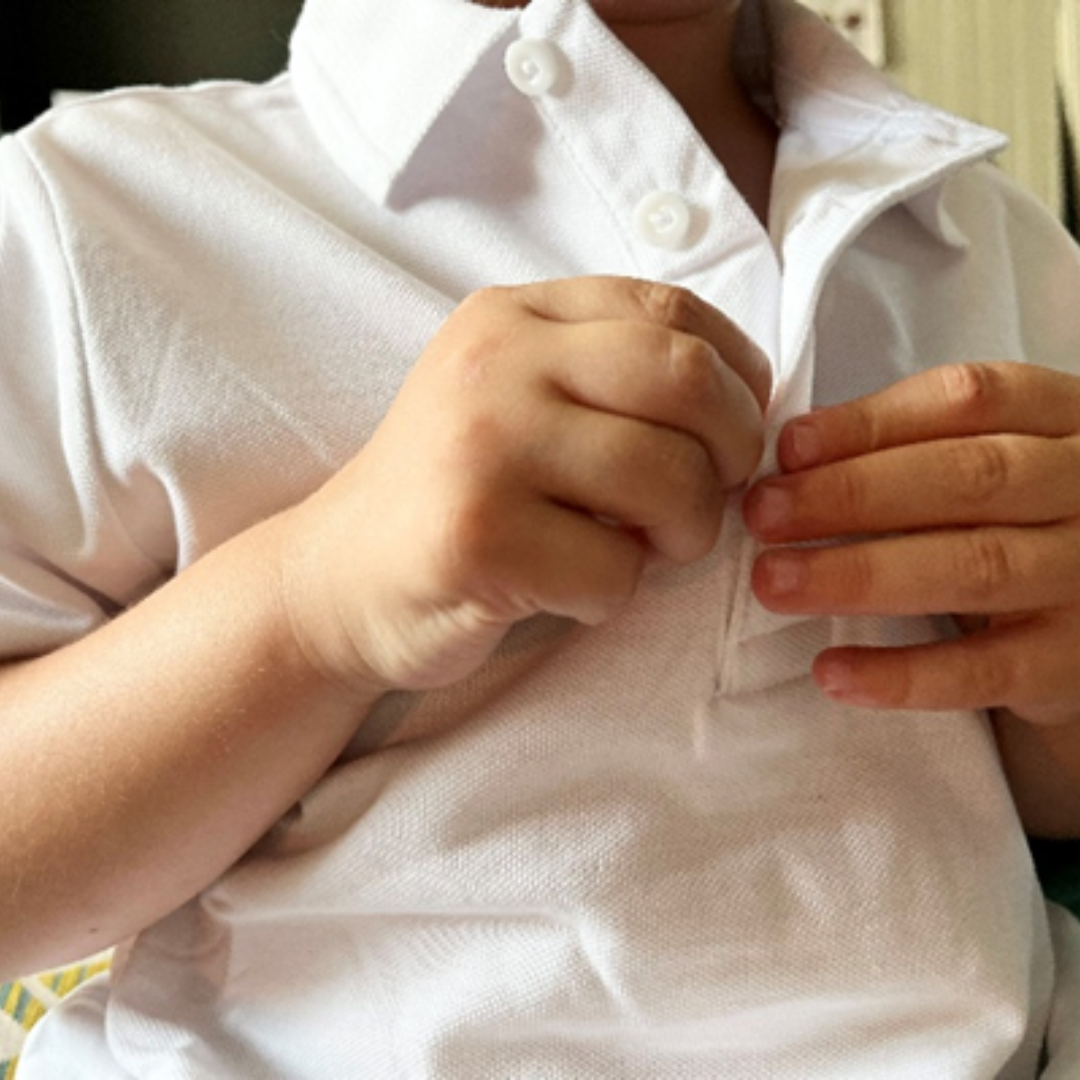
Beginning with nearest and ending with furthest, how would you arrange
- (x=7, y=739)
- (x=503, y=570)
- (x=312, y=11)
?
(x=503, y=570) → (x=7, y=739) → (x=312, y=11)

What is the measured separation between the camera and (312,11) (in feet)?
1.86

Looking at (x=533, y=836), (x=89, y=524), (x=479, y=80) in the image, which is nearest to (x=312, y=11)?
(x=479, y=80)

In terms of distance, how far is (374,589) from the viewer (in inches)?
15.7

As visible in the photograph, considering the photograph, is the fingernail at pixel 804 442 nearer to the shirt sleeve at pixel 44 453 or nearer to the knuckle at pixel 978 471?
the knuckle at pixel 978 471

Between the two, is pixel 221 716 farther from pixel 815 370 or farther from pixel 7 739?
pixel 815 370

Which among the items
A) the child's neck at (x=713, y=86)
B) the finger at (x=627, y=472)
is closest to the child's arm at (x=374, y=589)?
the finger at (x=627, y=472)

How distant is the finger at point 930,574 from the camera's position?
41 cm

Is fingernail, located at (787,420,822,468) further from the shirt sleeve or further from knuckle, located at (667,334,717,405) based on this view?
the shirt sleeve

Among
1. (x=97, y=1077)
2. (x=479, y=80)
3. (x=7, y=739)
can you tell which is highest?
(x=479, y=80)

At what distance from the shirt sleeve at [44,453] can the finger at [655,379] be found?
7.3 inches

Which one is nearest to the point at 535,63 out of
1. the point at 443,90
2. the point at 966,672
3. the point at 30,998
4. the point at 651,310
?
the point at 443,90

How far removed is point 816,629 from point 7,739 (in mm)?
275

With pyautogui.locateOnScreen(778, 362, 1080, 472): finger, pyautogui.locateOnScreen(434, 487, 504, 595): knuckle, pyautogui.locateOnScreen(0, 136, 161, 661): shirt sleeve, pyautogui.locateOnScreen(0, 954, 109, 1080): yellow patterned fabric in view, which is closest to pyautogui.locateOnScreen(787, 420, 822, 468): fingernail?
pyautogui.locateOnScreen(778, 362, 1080, 472): finger

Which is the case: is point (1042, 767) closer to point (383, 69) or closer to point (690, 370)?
point (690, 370)
